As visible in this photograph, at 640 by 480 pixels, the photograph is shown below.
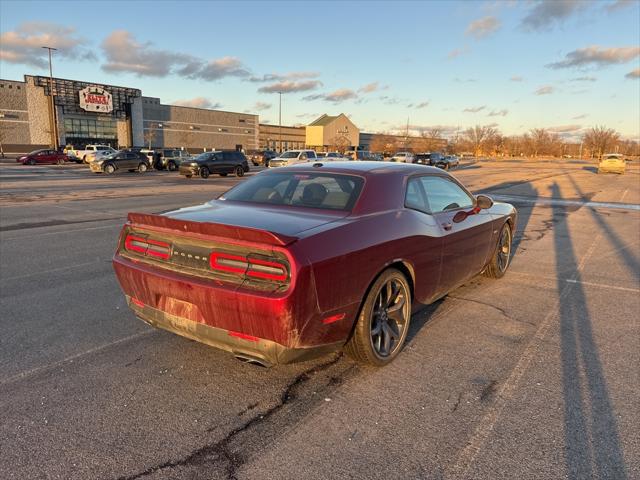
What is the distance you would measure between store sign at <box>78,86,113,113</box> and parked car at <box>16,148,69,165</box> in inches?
950

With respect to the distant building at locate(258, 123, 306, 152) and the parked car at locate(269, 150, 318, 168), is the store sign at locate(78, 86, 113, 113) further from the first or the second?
the parked car at locate(269, 150, 318, 168)

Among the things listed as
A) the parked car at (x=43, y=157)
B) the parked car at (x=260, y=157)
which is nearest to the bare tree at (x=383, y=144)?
the parked car at (x=260, y=157)

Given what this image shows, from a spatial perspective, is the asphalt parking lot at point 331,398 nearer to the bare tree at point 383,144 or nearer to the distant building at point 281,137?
the distant building at point 281,137

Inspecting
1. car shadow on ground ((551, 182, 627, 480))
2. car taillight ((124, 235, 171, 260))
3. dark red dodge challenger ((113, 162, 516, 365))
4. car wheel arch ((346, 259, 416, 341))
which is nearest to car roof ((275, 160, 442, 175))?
dark red dodge challenger ((113, 162, 516, 365))

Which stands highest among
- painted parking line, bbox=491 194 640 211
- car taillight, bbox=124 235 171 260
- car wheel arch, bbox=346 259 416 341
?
car taillight, bbox=124 235 171 260

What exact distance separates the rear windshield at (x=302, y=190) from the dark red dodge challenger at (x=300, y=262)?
0.04ft

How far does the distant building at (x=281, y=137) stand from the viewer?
102 metres

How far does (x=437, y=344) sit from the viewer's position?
391 cm

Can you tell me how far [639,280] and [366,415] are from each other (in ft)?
17.5

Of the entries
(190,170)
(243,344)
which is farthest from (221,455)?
(190,170)

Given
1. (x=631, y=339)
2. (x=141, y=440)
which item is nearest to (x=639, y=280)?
(x=631, y=339)

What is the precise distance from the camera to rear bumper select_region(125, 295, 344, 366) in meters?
2.78

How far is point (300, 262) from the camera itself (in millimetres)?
2650

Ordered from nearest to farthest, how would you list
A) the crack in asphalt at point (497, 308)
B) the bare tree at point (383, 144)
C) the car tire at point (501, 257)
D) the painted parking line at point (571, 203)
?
the crack in asphalt at point (497, 308) < the car tire at point (501, 257) < the painted parking line at point (571, 203) < the bare tree at point (383, 144)
